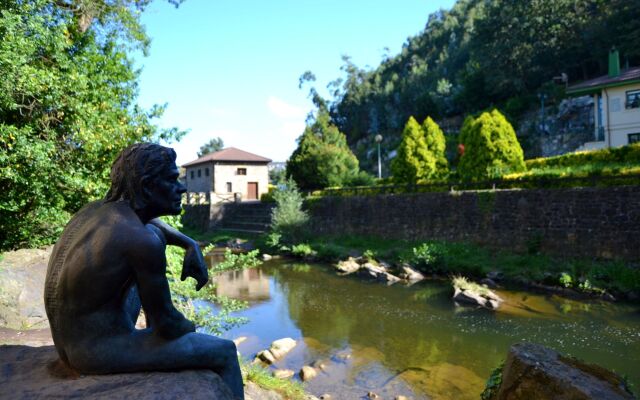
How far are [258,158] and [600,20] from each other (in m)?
30.9

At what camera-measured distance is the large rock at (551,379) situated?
470cm

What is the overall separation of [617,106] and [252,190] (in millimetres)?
30758

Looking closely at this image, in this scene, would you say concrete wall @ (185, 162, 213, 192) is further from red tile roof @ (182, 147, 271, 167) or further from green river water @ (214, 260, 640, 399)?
green river water @ (214, 260, 640, 399)

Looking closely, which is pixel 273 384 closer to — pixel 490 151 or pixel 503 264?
pixel 503 264

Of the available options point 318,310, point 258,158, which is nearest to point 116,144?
point 318,310

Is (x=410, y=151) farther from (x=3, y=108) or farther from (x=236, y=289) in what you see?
(x=3, y=108)

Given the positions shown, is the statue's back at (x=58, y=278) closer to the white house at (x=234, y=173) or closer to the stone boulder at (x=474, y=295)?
the stone boulder at (x=474, y=295)

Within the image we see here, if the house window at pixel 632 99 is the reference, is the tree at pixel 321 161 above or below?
below

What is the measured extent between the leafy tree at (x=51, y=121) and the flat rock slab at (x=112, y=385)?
17.0 ft

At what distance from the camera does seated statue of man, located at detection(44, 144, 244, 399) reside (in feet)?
7.39

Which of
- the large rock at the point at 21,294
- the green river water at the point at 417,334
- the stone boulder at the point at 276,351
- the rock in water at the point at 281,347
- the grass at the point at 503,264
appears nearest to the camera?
the large rock at the point at 21,294

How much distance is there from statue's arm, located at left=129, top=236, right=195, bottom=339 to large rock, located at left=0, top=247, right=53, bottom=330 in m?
3.74

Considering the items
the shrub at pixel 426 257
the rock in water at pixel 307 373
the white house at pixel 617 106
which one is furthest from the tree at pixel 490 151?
the rock in water at pixel 307 373

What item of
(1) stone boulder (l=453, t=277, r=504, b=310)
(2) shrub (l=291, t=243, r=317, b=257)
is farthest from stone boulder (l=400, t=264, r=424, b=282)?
(2) shrub (l=291, t=243, r=317, b=257)
